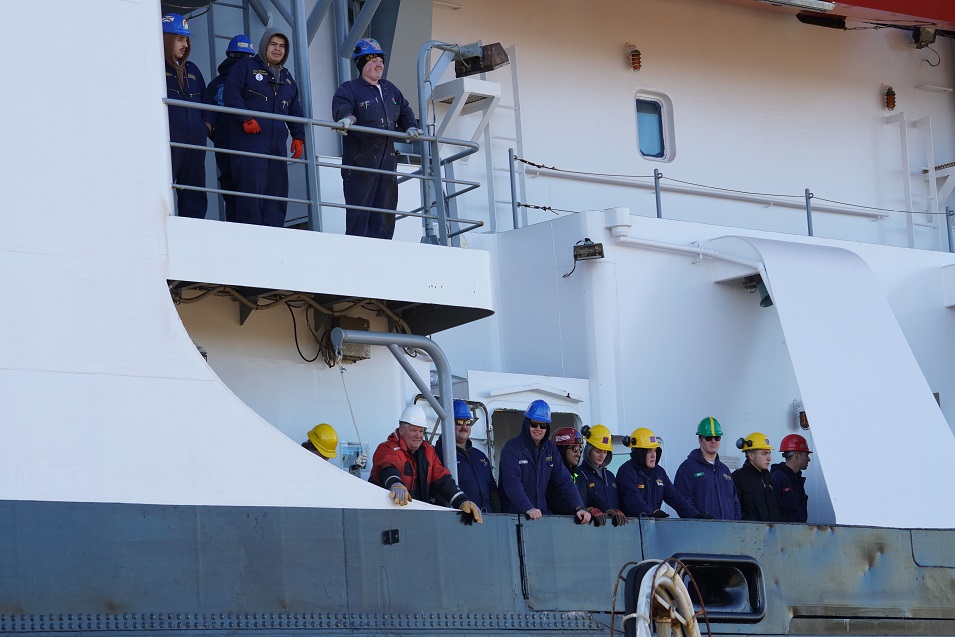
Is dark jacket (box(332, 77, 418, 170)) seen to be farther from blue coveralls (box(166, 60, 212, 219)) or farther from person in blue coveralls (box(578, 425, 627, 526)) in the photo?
person in blue coveralls (box(578, 425, 627, 526))

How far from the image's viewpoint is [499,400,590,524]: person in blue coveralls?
8.46 metres

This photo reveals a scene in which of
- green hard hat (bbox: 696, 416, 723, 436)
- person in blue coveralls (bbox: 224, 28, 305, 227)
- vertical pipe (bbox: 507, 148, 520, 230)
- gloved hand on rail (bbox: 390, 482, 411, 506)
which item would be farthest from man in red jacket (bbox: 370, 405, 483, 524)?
vertical pipe (bbox: 507, 148, 520, 230)

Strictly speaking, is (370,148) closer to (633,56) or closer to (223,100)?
(223,100)

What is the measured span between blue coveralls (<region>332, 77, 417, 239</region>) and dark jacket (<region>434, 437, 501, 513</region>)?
145cm

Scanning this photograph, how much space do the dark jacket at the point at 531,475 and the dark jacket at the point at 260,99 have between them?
2.28 metres

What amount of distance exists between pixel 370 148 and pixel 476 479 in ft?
7.05

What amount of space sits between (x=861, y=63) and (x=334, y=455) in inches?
353

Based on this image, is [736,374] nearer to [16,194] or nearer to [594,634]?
[594,634]

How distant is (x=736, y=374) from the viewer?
12172 mm

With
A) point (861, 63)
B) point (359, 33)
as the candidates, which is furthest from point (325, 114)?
point (861, 63)

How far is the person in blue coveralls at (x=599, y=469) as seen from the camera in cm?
936

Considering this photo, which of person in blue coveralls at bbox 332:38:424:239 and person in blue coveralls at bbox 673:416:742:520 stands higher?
person in blue coveralls at bbox 332:38:424:239

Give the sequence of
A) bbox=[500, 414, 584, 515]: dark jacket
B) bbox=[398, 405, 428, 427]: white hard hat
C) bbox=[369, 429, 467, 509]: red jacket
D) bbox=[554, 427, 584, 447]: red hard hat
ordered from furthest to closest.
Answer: bbox=[554, 427, 584, 447]: red hard hat < bbox=[500, 414, 584, 515]: dark jacket < bbox=[398, 405, 428, 427]: white hard hat < bbox=[369, 429, 467, 509]: red jacket

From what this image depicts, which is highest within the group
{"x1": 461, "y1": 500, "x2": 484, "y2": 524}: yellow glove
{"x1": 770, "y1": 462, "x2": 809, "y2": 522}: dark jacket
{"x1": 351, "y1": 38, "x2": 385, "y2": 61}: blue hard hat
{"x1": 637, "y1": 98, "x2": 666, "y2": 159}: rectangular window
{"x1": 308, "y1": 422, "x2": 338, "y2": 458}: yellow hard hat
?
{"x1": 637, "y1": 98, "x2": 666, "y2": 159}: rectangular window
